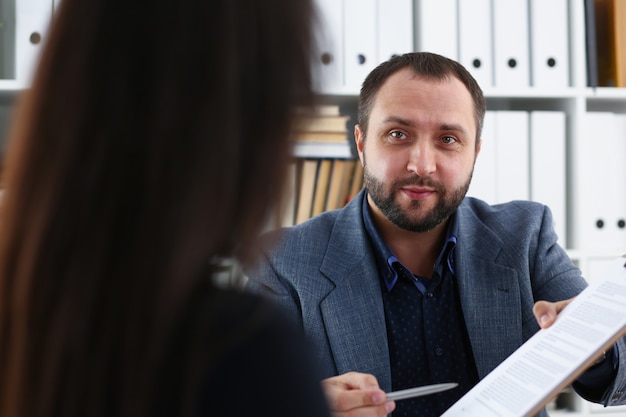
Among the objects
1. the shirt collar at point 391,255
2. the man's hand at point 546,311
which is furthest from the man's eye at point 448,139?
the man's hand at point 546,311

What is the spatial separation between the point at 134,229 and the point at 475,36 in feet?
5.27

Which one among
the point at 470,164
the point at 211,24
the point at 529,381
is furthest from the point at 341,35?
the point at 211,24

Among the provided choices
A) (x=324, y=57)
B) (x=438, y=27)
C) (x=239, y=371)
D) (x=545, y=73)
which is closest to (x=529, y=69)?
(x=545, y=73)

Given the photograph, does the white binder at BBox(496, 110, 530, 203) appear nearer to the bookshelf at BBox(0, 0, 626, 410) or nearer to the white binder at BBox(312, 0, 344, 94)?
the bookshelf at BBox(0, 0, 626, 410)

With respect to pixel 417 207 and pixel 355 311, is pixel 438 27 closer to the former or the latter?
pixel 417 207

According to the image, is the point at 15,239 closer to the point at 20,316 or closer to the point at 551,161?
the point at 20,316

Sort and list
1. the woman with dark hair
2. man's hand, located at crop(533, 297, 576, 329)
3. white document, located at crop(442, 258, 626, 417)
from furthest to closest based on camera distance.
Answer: man's hand, located at crop(533, 297, 576, 329)
white document, located at crop(442, 258, 626, 417)
the woman with dark hair

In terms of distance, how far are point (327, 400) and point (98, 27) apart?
0.26 metres

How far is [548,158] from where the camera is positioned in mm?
1823

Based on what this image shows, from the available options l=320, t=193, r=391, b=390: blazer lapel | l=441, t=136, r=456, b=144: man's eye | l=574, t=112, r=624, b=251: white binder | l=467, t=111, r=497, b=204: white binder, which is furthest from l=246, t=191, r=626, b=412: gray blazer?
l=574, t=112, r=624, b=251: white binder

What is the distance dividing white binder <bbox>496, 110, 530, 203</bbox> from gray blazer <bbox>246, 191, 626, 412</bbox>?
42 centimetres

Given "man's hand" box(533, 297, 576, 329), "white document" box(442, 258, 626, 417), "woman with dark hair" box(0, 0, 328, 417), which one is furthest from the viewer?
"man's hand" box(533, 297, 576, 329)

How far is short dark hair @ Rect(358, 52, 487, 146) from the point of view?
1.38m

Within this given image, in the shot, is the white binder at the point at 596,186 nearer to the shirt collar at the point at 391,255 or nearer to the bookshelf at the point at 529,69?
the bookshelf at the point at 529,69
